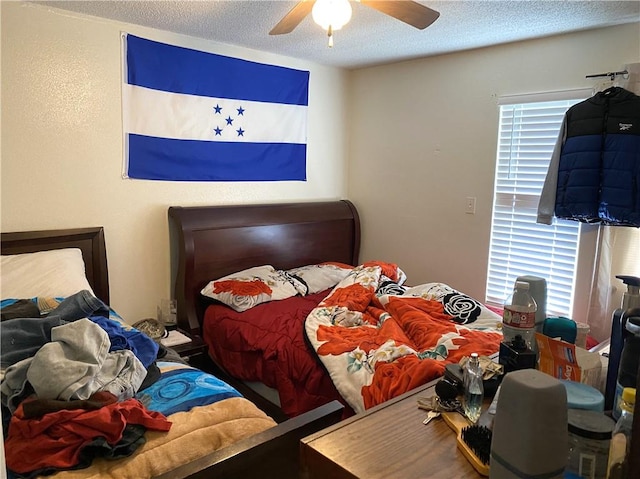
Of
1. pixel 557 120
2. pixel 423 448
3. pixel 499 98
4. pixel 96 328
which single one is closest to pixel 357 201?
pixel 499 98

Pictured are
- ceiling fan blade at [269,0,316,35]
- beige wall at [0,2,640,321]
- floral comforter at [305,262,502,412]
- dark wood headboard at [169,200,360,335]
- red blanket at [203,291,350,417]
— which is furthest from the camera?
dark wood headboard at [169,200,360,335]

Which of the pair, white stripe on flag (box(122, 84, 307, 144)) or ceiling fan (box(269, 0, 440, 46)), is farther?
white stripe on flag (box(122, 84, 307, 144))

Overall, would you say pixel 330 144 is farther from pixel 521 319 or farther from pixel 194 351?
pixel 521 319

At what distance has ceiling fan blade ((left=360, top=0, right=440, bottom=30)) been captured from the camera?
192 cm

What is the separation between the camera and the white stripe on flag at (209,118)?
286 cm

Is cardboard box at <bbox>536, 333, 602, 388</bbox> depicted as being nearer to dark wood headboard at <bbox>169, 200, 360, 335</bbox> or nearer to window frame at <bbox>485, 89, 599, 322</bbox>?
window frame at <bbox>485, 89, 599, 322</bbox>

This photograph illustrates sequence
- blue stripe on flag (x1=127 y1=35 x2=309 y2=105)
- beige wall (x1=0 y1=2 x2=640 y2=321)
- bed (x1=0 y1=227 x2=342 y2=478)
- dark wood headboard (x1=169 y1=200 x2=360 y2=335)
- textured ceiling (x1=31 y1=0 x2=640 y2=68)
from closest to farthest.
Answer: bed (x1=0 y1=227 x2=342 y2=478) < textured ceiling (x1=31 y1=0 x2=640 y2=68) < beige wall (x1=0 y1=2 x2=640 y2=321) < blue stripe on flag (x1=127 y1=35 x2=309 y2=105) < dark wood headboard (x1=169 y1=200 x2=360 y2=335)

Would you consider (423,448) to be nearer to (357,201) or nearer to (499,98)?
(499,98)

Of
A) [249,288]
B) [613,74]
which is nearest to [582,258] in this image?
[613,74]

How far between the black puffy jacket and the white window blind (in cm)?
18

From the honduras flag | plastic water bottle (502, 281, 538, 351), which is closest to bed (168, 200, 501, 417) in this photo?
the honduras flag

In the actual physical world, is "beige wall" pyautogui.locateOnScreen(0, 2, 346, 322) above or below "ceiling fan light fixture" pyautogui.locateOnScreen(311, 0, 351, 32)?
below

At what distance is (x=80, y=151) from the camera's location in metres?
2.68

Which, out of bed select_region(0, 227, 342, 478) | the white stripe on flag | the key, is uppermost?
the white stripe on flag
